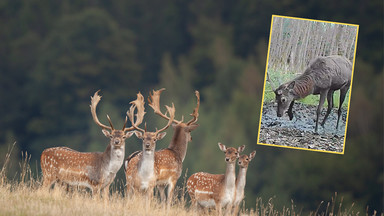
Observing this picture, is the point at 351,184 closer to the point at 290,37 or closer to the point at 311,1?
the point at 311,1

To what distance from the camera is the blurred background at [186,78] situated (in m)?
42.0

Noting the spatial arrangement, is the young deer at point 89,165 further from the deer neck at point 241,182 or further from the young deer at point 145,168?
the deer neck at point 241,182

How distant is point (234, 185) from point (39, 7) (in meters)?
60.1

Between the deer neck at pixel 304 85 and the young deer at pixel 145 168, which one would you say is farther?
the deer neck at pixel 304 85

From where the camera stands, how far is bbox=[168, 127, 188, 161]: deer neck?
569 inches

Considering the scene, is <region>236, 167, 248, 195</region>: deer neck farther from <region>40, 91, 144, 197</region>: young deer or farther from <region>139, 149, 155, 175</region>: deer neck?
<region>40, 91, 144, 197</region>: young deer

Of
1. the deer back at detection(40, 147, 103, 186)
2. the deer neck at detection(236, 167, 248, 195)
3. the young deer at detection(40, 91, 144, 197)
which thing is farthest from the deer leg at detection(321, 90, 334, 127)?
the deer back at detection(40, 147, 103, 186)

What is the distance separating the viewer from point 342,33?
50.3 feet

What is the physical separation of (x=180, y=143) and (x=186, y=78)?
1714 inches

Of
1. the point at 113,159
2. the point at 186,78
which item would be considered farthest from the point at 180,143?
the point at 186,78

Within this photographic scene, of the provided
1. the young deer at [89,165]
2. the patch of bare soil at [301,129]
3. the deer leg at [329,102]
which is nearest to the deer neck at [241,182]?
the young deer at [89,165]

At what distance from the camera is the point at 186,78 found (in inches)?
2283

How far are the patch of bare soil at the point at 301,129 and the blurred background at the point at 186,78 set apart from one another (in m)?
21.5

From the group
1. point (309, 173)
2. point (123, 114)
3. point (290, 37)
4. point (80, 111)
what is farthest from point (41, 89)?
point (290, 37)
